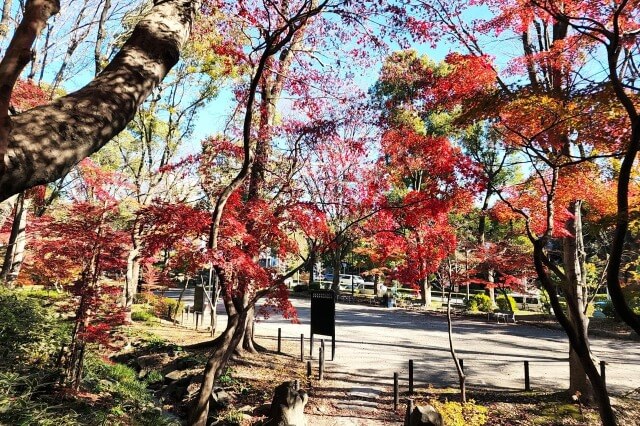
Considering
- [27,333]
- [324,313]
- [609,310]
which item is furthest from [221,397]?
[609,310]

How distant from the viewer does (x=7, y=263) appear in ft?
39.1

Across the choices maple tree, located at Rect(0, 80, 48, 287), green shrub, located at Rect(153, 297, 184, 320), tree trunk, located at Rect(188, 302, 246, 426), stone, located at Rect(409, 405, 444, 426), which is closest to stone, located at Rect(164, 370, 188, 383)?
tree trunk, located at Rect(188, 302, 246, 426)

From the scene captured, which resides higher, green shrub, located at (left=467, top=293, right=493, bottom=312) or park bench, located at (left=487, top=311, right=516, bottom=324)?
Answer: green shrub, located at (left=467, top=293, right=493, bottom=312)

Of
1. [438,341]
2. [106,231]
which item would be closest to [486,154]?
[438,341]

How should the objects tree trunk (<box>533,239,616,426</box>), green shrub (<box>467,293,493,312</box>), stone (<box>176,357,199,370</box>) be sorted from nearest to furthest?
1. tree trunk (<box>533,239,616,426</box>)
2. stone (<box>176,357,199,370</box>)
3. green shrub (<box>467,293,493,312</box>)

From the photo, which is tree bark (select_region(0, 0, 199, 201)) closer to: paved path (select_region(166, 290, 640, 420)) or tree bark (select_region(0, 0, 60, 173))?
tree bark (select_region(0, 0, 60, 173))

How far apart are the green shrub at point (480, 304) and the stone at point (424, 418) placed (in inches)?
714

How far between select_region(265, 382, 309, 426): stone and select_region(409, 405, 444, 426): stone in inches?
67.8

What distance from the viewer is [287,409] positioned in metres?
6.11

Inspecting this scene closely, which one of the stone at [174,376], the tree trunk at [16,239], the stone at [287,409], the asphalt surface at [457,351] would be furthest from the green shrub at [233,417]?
the tree trunk at [16,239]

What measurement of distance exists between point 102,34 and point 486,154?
71.9 ft

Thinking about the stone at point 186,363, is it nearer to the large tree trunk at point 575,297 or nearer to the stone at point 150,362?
the stone at point 150,362

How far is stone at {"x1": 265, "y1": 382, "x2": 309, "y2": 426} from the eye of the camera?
6020 millimetres

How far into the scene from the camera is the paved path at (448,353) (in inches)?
363
